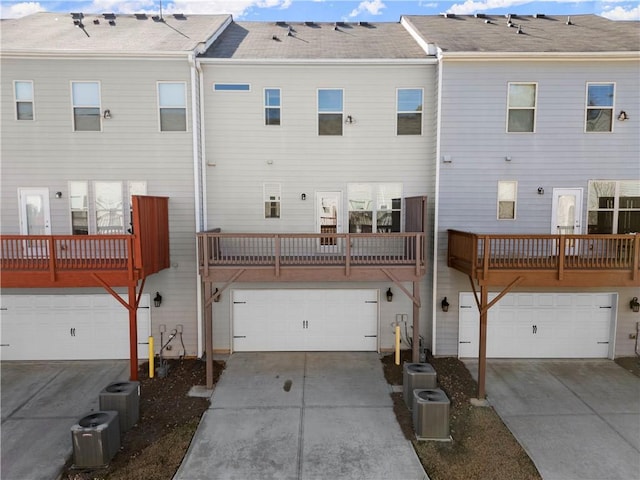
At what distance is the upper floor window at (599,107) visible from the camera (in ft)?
31.9

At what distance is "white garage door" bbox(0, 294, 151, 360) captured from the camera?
10.0 metres

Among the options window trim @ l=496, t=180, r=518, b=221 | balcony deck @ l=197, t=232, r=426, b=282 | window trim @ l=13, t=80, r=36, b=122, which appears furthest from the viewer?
window trim @ l=496, t=180, r=518, b=221

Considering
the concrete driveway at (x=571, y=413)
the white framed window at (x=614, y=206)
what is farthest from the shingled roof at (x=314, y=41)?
the concrete driveway at (x=571, y=413)

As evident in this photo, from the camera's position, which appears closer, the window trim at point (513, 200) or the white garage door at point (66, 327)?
the window trim at point (513, 200)

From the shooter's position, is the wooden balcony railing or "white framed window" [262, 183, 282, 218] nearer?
the wooden balcony railing

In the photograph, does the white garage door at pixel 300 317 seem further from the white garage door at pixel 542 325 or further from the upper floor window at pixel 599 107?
the upper floor window at pixel 599 107

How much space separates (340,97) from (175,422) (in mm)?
8544

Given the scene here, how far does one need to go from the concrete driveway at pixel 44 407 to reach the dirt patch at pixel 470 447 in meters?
6.08

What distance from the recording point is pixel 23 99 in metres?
9.57

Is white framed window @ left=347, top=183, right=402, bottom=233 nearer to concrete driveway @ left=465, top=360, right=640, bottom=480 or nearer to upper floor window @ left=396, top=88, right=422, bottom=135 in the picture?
upper floor window @ left=396, top=88, right=422, bottom=135

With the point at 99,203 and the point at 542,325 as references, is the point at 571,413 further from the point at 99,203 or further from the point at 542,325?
the point at 99,203

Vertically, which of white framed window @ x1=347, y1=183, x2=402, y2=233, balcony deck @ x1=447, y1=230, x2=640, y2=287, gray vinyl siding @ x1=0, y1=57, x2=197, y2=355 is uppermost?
gray vinyl siding @ x1=0, y1=57, x2=197, y2=355

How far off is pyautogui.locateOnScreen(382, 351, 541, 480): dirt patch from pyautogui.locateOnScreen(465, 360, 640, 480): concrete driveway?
26 cm

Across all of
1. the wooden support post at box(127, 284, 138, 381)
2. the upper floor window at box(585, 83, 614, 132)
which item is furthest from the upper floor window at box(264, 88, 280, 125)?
the upper floor window at box(585, 83, 614, 132)
